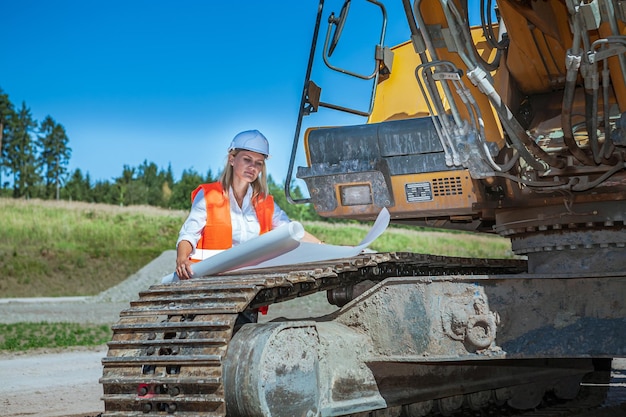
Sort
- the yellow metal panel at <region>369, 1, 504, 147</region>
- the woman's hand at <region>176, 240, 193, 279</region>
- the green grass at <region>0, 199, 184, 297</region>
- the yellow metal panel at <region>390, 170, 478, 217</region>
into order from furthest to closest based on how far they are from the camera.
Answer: the green grass at <region>0, 199, 184, 297</region>, the yellow metal panel at <region>369, 1, 504, 147</region>, the yellow metal panel at <region>390, 170, 478, 217</region>, the woman's hand at <region>176, 240, 193, 279</region>

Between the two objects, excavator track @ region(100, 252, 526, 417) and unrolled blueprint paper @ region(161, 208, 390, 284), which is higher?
unrolled blueprint paper @ region(161, 208, 390, 284)

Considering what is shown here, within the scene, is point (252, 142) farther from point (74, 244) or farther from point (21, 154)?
point (21, 154)

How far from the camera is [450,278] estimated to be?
3.88 meters

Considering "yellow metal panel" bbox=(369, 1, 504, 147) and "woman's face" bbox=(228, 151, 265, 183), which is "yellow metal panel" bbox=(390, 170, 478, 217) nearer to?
"yellow metal panel" bbox=(369, 1, 504, 147)

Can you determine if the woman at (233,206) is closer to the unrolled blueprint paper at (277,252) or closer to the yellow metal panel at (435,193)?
the unrolled blueprint paper at (277,252)

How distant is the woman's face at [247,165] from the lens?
481 centimetres

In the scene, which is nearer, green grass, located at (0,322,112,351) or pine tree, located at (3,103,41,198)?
green grass, located at (0,322,112,351)

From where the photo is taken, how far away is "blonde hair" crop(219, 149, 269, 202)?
192 inches

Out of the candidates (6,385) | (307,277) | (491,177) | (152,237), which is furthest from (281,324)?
(152,237)

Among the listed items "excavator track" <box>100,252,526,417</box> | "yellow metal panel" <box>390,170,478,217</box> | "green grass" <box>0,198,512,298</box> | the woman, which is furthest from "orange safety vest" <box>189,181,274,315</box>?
"green grass" <box>0,198,512,298</box>

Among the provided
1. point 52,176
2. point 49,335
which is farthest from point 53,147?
point 49,335

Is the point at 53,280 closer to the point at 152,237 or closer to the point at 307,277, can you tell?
the point at 152,237

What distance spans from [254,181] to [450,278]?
1511mm

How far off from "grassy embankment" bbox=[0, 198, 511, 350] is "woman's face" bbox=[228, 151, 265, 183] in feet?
58.3
